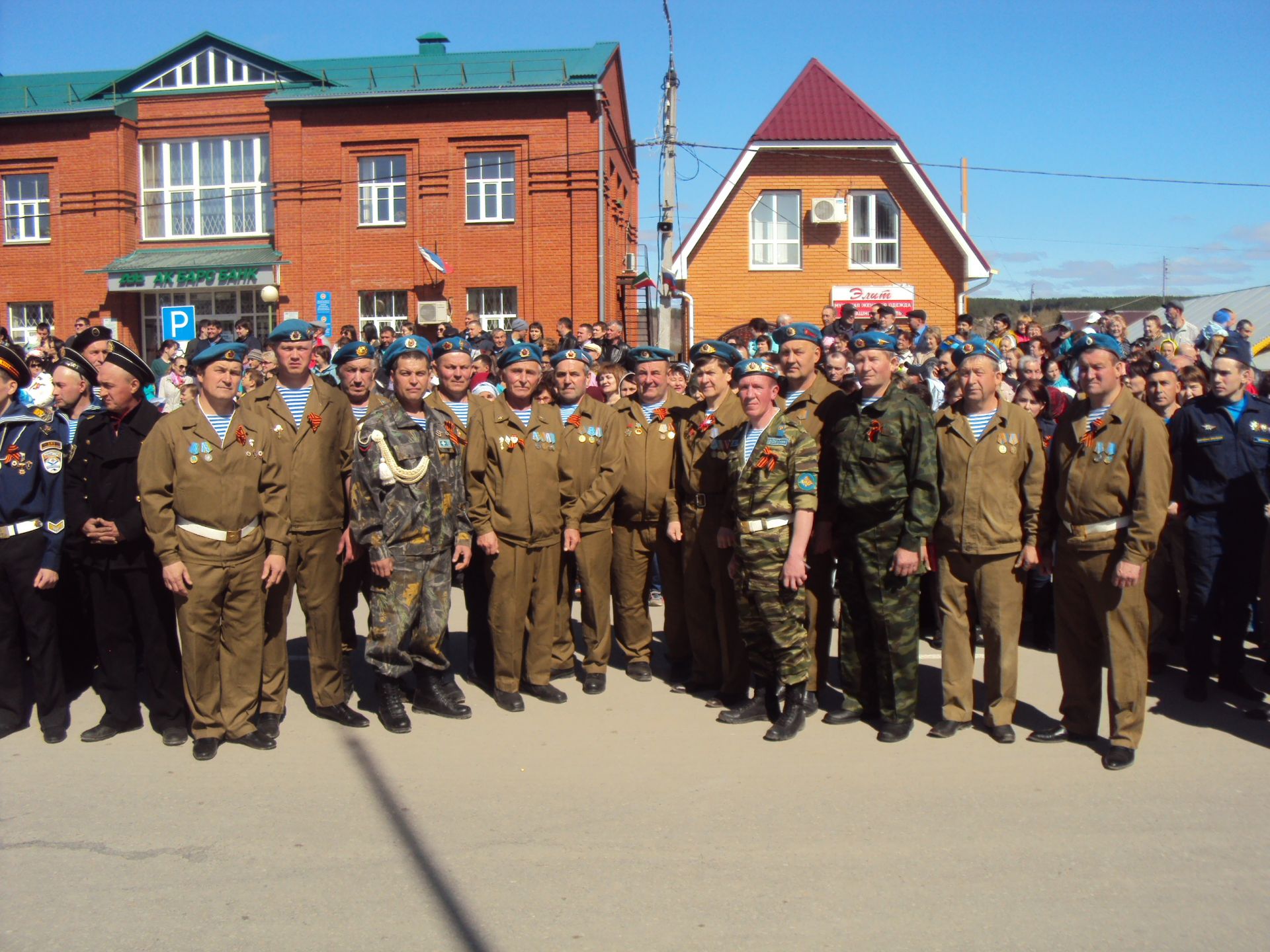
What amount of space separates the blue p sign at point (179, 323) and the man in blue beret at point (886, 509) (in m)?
12.7

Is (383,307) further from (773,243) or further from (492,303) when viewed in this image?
(773,243)

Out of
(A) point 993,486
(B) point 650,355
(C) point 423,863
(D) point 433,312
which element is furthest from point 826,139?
(C) point 423,863

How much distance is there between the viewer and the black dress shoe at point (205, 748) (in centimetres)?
573


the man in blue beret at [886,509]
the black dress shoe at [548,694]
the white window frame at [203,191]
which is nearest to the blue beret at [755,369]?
→ the man in blue beret at [886,509]

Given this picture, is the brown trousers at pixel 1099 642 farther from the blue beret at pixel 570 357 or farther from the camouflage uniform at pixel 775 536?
the blue beret at pixel 570 357

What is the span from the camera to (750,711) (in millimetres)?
6328

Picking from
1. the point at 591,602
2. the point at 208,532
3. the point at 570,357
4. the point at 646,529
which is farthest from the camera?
the point at 646,529

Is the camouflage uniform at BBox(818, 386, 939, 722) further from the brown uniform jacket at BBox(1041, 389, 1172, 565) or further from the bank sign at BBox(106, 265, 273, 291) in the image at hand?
the bank sign at BBox(106, 265, 273, 291)

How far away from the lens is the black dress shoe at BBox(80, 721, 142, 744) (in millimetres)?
6004

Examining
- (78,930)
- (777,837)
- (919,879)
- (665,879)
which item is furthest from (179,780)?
(919,879)

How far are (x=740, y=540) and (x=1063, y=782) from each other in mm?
2024

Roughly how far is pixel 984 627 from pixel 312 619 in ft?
12.6

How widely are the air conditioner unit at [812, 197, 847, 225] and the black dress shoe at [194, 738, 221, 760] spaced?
22278mm

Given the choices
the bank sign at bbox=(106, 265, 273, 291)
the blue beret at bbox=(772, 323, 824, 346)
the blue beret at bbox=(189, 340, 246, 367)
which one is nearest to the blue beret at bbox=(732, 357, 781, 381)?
the blue beret at bbox=(772, 323, 824, 346)
